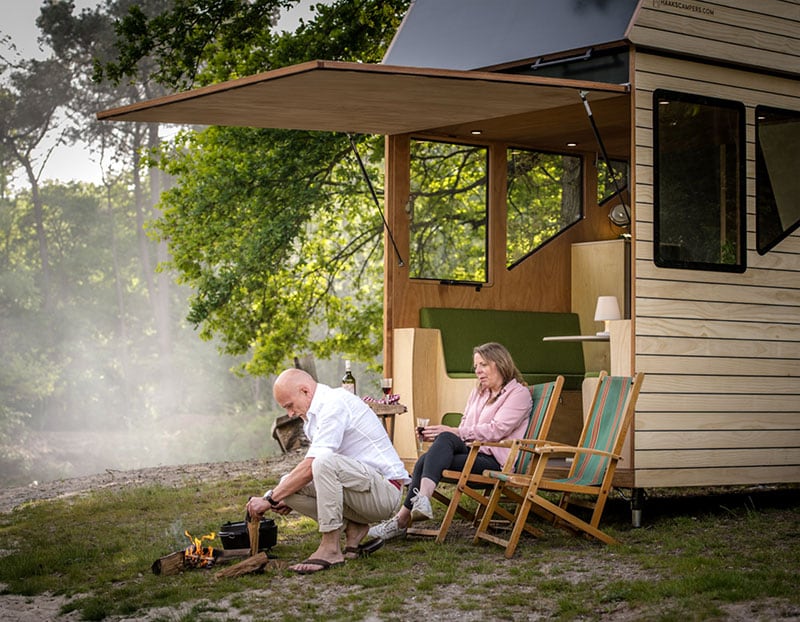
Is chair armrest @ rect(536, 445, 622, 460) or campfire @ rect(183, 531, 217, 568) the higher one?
chair armrest @ rect(536, 445, 622, 460)

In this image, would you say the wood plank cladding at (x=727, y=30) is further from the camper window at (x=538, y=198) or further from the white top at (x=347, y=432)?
the white top at (x=347, y=432)

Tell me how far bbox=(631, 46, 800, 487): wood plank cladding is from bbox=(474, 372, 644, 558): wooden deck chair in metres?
0.37

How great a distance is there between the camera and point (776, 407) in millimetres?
7270

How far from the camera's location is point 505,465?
625 centimetres

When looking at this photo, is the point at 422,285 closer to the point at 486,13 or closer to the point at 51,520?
the point at 486,13

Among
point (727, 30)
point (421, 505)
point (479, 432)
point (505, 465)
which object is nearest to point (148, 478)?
point (479, 432)

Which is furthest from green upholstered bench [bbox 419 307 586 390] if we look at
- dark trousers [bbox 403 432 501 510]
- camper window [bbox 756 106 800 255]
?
camper window [bbox 756 106 800 255]

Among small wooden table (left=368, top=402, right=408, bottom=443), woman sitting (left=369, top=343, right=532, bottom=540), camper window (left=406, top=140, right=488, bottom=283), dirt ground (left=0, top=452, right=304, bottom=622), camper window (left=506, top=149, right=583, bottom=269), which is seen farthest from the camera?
dirt ground (left=0, top=452, right=304, bottom=622)

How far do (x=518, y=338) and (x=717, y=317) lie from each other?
2.22 metres

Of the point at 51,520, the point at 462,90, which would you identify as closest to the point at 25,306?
the point at 51,520

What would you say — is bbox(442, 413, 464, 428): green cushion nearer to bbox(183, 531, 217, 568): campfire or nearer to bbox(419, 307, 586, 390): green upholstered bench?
bbox(419, 307, 586, 390): green upholstered bench

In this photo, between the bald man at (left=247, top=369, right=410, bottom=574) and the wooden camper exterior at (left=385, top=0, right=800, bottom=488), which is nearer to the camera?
the bald man at (left=247, top=369, right=410, bottom=574)

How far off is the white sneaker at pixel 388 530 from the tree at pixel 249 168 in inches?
302

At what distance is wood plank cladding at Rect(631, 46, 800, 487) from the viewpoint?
6.75 metres
